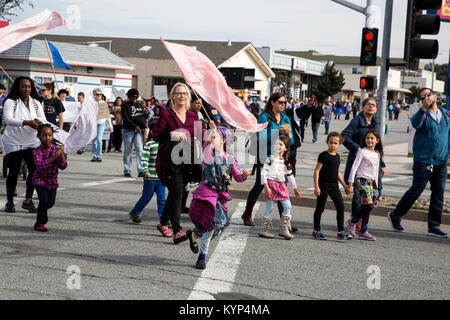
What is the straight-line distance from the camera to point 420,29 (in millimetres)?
9578

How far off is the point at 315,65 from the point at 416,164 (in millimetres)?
77575

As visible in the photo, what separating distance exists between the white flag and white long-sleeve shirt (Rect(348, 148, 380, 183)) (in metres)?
3.29

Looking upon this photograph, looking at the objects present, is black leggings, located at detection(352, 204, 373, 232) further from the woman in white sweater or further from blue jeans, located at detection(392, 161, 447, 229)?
the woman in white sweater

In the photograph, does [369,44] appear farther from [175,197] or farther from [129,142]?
[175,197]

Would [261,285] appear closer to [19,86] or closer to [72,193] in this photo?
[19,86]

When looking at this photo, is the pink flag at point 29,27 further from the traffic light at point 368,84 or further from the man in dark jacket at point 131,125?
the traffic light at point 368,84

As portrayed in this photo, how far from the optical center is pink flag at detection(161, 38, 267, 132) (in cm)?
635

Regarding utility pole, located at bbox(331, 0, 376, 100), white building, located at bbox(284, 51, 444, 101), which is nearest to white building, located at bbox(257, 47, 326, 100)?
white building, located at bbox(284, 51, 444, 101)

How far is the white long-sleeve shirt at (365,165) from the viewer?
7617 mm

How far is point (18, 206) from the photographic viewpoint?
894 cm

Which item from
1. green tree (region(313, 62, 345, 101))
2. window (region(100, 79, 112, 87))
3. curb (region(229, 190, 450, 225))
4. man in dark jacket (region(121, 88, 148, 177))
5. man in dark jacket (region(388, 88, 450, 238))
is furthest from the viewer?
green tree (region(313, 62, 345, 101))

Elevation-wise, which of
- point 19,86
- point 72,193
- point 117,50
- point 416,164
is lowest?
point 72,193

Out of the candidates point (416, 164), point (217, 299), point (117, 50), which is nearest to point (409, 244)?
point (416, 164)

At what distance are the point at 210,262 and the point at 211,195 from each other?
2.27 feet
